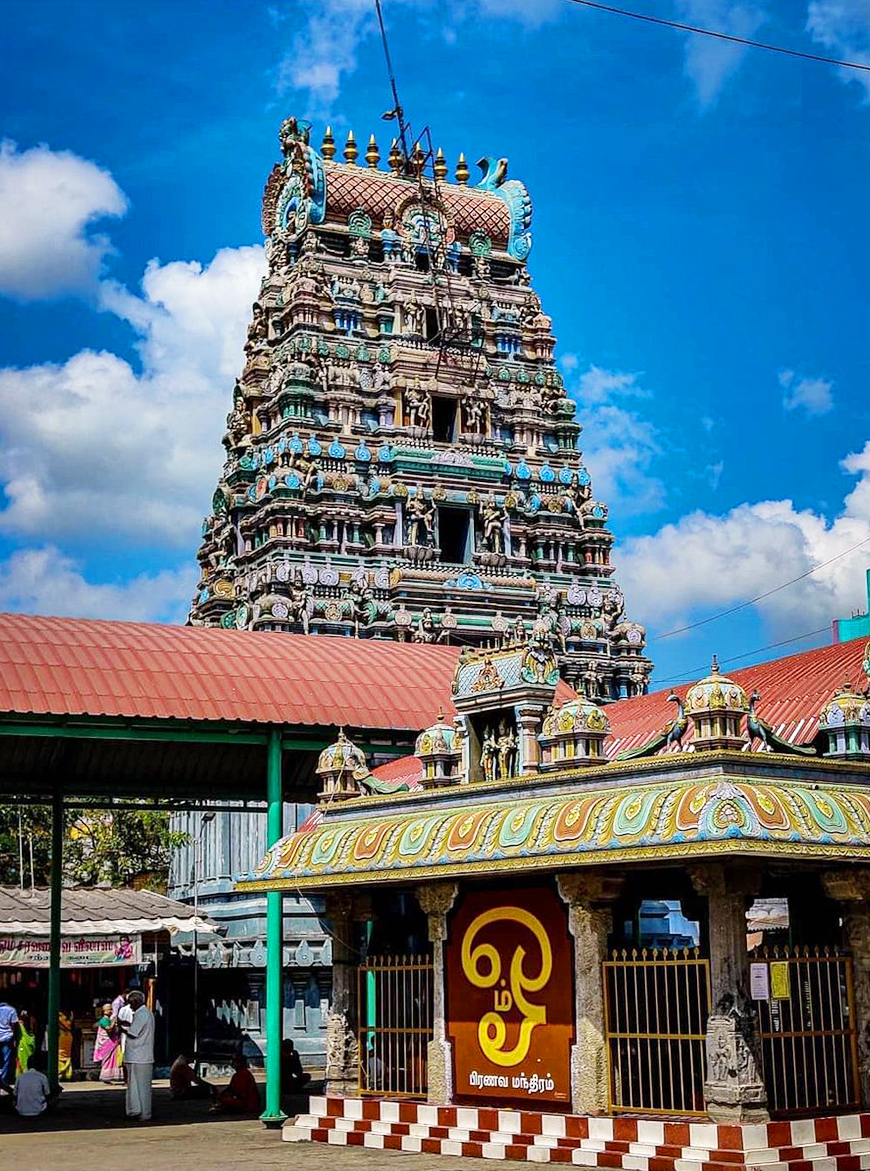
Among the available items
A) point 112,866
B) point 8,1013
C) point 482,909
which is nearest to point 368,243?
point 112,866

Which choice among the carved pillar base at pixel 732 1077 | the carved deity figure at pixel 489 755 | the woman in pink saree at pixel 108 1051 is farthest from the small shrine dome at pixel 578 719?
the woman in pink saree at pixel 108 1051

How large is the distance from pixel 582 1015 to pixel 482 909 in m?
2.21

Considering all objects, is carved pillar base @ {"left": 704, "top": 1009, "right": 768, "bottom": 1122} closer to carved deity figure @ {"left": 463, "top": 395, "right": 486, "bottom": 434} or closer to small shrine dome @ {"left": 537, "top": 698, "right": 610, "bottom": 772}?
small shrine dome @ {"left": 537, "top": 698, "right": 610, "bottom": 772}

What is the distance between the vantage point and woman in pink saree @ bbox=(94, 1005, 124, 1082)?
111 ft

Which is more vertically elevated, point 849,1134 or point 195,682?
point 195,682

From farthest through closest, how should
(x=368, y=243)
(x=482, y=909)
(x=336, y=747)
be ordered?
(x=368, y=243)
(x=336, y=747)
(x=482, y=909)

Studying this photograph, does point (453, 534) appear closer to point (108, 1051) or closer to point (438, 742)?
point (108, 1051)

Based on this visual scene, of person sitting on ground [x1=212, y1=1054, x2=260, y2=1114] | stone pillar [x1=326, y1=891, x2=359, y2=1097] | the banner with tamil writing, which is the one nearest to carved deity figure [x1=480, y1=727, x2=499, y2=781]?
stone pillar [x1=326, y1=891, x2=359, y2=1097]

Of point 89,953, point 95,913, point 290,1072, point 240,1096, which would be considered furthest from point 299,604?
point 240,1096

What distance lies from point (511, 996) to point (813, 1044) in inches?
137

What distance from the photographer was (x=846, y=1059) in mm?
16641

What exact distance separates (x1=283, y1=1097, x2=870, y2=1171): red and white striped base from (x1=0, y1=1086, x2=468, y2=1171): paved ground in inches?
14.5

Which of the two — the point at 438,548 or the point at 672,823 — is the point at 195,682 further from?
the point at 438,548

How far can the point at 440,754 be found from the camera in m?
20.2
